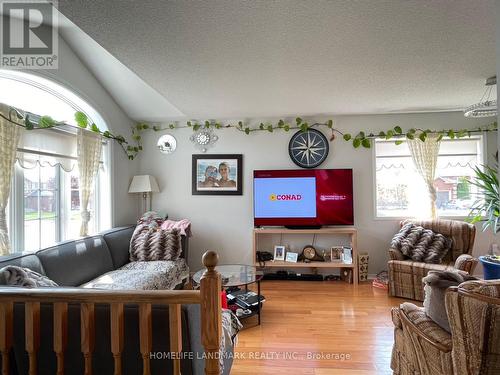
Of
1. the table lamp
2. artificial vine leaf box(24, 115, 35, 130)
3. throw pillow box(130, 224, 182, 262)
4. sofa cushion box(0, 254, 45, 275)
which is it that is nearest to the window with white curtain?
throw pillow box(130, 224, 182, 262)

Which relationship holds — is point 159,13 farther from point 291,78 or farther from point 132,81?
point 132,81

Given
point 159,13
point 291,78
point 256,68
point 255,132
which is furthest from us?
point 255,132

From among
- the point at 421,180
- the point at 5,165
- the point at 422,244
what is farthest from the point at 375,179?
the point at 5,165

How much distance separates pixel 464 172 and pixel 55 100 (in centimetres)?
518

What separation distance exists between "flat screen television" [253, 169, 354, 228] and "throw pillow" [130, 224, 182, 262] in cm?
114

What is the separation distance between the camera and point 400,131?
355 cm

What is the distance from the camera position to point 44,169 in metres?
2.58

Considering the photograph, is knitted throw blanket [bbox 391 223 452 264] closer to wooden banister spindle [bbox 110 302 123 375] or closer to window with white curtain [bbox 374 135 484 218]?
window with white curtain [bbox 374 135 484 218]

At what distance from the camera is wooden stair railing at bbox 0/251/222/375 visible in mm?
988

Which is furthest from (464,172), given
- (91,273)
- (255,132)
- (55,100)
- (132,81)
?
(55,100)

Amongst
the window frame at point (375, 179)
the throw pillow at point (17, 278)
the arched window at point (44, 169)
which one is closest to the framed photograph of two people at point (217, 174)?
the arched window at point (44, 169)

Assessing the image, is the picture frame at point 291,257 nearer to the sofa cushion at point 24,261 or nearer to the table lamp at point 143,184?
the table lamp at point 143,184

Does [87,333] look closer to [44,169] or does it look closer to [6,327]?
[6,327]

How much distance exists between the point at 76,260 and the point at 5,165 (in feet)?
3.16
